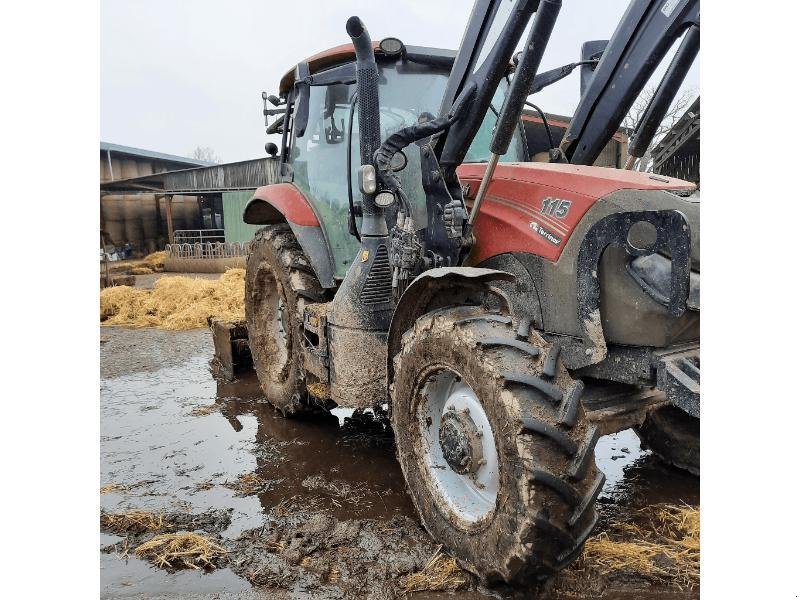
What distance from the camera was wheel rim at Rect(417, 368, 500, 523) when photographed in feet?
8.13

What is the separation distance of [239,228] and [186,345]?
12.5 meters

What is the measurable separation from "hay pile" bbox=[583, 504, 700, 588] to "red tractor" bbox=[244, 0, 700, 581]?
516mm

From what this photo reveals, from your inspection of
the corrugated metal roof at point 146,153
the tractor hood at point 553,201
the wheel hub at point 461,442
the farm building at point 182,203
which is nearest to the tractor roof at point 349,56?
the tractor hood at point 553,201

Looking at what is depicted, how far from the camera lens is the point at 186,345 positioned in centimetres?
763

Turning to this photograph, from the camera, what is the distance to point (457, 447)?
2.53m

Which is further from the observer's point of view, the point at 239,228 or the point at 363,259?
the point at 239,228

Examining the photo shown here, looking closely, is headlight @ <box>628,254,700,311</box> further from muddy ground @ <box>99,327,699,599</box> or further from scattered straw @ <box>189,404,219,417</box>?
scattered straw @ <box>189,404,219,417</box>

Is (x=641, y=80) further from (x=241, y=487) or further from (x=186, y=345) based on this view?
(x=186, y=345)

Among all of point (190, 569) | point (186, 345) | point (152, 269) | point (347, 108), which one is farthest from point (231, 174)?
point (190, 569)

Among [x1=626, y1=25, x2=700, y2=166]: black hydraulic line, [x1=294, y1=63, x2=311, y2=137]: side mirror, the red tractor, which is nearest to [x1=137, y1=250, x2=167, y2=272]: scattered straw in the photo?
[x1=294, y1=63, x2=311, y2=137]: side mirror

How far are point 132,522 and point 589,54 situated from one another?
3.62 metres

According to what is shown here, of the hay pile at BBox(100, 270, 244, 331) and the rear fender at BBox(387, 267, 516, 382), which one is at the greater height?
the rear fender at BBox(387, 267, 516, 382)

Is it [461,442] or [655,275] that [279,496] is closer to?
[461,442]

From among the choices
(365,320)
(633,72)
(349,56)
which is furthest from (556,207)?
(349,56)
